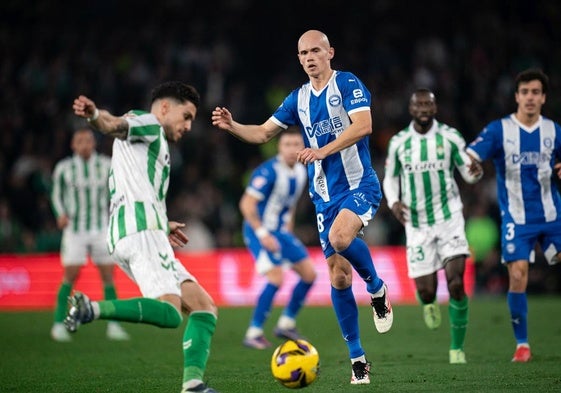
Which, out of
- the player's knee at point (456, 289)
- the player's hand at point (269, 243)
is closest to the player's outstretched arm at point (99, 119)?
the player's knee at point (456, 289)

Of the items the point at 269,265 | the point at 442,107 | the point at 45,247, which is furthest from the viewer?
the point at 442,107

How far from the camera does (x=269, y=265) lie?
41.0ft

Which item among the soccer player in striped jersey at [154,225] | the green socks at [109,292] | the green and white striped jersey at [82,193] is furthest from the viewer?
the green and white striped jersey at [82,193]

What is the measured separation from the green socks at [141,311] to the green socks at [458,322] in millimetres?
3904

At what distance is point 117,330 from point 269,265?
2299mm

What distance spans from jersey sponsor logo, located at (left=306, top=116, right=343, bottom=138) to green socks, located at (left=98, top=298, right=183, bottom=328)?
241 centimetres

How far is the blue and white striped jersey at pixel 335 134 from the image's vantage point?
8.07 m

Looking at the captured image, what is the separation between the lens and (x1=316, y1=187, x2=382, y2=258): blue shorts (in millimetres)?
7969

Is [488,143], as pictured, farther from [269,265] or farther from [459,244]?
[269,265]

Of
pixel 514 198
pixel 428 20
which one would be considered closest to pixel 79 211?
pixel 514 198

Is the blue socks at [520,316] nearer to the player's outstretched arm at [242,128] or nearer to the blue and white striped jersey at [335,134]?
the blue and white striped jersey at [335,134]

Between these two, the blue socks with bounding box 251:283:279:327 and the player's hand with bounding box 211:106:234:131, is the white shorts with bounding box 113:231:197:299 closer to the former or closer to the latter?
the player's hand with bounding box 211:106:234:131

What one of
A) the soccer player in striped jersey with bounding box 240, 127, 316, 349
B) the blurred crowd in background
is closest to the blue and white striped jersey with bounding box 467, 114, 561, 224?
the soccer player in striped jersey with bounding box 240, 127, 316, 349

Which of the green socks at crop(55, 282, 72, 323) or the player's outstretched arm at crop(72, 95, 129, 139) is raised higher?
the player's outstretched arm at crop(72, 95, 129, 139)
